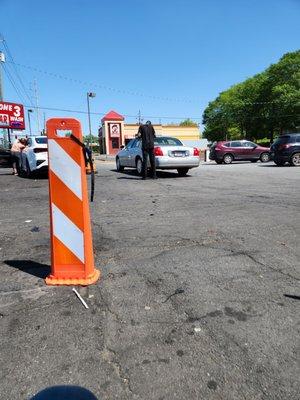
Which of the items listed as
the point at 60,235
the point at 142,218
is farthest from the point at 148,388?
the point at 142,218

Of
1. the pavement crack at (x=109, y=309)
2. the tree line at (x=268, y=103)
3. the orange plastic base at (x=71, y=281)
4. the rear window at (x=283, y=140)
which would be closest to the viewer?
the pavement crack at (x=109, y=309)

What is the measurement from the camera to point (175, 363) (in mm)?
2049

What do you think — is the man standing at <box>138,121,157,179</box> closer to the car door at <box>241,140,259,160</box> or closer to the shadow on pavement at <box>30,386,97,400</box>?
the shadow on pavement at <box>30,386,97,400</box>

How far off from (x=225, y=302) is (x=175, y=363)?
0.83 meters

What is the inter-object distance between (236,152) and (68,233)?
2241cm

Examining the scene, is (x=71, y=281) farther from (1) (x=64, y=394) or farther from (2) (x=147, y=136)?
(2) (x=147, y=136)

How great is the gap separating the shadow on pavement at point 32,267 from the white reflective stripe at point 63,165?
3.02 feet

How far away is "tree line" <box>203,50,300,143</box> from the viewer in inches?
2067

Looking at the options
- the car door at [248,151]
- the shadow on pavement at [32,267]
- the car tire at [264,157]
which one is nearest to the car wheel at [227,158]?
the car door at [248,151]

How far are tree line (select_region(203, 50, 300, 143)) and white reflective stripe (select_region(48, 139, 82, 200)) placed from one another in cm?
5350

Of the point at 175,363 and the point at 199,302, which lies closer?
the point at 175,363

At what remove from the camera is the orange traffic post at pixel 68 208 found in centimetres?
312

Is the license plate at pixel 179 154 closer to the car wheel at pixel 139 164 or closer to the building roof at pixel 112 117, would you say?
the car wheel at pixel 139 164

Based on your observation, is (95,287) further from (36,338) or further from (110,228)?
(110,228)
